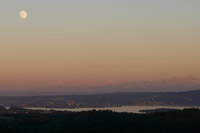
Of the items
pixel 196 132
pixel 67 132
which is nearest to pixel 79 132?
pixel 67 132

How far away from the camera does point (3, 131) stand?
631 ft

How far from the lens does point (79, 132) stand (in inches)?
7618

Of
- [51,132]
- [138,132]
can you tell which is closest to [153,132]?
[138,132]

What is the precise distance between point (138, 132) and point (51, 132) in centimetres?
4027

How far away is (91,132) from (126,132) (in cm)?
1819

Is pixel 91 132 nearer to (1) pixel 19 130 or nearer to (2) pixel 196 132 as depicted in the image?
(1) pixel 19 130

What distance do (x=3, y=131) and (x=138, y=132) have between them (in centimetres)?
6166

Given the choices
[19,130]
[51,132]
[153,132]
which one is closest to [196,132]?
[153,132]

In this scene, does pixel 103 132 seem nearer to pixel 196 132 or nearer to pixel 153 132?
pixel 153 132

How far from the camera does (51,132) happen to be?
645 feet

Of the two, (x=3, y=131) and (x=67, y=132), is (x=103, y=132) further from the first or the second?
(x=3, y=131)

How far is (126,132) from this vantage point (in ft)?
655

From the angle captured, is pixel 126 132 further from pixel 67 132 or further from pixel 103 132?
pixel 67 132

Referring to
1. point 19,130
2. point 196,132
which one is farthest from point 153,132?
point 19,130
